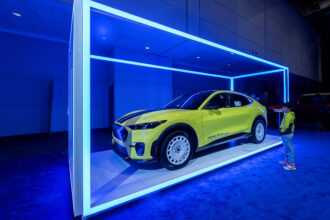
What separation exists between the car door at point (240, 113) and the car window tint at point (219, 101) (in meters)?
0.16

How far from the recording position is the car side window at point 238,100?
3.77m

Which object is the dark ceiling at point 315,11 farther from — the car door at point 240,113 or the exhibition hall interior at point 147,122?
the car door at point 240,113

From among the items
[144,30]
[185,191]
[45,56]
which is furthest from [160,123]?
[45,56]

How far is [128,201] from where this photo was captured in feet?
6.24

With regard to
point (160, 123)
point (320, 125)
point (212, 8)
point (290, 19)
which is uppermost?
point (290, 19)

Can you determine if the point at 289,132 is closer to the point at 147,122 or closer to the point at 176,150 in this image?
the point at 176,150

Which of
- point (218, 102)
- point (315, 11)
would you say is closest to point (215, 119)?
point (218, 102)

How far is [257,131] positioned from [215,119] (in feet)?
6.15

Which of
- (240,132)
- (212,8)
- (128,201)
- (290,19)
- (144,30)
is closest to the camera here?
(128,201)

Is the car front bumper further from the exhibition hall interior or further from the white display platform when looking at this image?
the white display platform

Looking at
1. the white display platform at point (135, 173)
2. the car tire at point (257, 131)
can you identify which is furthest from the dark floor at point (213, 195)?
the car tire at point (257, 131)

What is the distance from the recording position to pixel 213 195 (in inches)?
81.2

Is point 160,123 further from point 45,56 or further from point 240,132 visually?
point 45,56

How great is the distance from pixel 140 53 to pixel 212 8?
3.56 m
